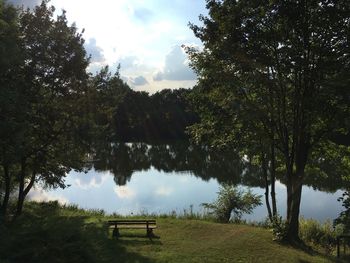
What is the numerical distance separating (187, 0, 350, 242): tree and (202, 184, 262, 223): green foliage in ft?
15.8

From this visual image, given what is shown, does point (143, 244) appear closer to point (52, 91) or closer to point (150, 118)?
point (52, 91)

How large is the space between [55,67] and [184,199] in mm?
16692

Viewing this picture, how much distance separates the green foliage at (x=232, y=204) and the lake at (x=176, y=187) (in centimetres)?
174

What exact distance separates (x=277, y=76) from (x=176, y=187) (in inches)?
964

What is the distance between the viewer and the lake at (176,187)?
100 ft

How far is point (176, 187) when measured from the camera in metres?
39.4

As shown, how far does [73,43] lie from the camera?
810 inches

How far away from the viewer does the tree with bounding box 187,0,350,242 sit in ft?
48.1

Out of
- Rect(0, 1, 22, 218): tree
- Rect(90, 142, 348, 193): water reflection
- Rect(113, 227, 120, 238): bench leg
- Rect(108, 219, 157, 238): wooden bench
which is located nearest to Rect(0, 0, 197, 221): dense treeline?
Rect(0, 1, 22, 218): tree

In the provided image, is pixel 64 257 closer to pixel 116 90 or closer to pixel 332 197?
pixel 116 90

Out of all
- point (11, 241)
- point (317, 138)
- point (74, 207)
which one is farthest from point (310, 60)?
point (74, 207)

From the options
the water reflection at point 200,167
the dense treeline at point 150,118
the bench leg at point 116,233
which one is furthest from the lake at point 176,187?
the dense treeline at point 150,118

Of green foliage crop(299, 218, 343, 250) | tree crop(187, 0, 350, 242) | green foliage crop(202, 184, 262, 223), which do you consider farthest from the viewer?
green foliage crop(202, 184, 262, 223)

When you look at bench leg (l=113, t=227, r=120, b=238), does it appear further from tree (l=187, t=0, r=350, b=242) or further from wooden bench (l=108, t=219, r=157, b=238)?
tree (l=187, t=0, r=350, b=242)
